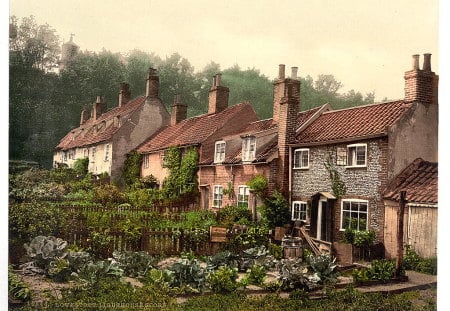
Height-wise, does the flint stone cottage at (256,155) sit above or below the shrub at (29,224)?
above

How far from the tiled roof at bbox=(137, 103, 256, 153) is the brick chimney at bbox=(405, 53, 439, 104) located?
2876 millimetres

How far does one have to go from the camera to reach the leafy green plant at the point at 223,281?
305 inches

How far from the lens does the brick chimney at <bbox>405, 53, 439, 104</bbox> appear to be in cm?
761

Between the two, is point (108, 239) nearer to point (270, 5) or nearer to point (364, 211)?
point (364, 211)

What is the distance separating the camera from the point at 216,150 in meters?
8.55

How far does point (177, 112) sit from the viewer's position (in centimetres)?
857

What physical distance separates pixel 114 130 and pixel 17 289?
352 centimetres

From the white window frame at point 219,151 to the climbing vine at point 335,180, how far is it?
202 centimetres

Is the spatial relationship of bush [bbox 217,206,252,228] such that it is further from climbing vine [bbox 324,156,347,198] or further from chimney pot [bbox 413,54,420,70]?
chimney pot [bbox 413,54,420,70]

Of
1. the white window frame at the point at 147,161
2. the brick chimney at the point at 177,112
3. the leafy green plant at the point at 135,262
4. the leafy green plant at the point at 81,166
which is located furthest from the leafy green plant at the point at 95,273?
the brick chimney at the point at 177,112

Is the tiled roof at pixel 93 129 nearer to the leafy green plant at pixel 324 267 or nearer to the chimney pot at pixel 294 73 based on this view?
the chimney pot at pixel 294 73

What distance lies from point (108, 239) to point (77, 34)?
4.01m

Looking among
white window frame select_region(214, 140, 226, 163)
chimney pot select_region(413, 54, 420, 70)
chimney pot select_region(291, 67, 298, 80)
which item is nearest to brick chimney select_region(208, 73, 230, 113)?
white window frame select_region(214, 140, 226, 163)
